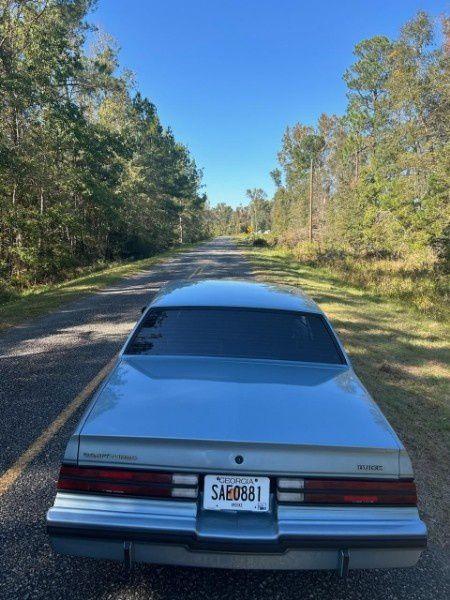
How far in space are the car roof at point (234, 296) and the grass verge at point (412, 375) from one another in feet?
5.78

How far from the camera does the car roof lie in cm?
368

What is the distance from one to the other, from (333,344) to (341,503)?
1506mm

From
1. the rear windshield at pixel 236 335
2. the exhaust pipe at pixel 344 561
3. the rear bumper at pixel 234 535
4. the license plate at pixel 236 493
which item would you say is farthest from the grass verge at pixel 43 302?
the exhaust pipe at pixel 344 561

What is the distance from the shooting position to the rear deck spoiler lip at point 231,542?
6.56 ft

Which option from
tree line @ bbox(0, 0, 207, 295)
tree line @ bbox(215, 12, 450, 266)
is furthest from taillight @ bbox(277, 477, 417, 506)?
tree line @ bbox(215, 12, 450, 266)

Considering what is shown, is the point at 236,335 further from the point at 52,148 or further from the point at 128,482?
the point at 52,148

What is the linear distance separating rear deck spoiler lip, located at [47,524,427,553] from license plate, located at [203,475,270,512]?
0.15 meters

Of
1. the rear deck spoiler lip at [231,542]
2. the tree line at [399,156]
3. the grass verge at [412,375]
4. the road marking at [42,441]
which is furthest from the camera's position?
the tree line at [399,156]

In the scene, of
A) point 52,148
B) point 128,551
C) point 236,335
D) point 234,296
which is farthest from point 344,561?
point 52,148

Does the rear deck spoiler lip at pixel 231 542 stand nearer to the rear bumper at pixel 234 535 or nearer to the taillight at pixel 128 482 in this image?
the rear bumper at pixel 234 535

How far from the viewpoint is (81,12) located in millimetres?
19625

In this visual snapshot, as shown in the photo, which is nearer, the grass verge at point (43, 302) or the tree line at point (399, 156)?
the grass verge at point (43, 302)

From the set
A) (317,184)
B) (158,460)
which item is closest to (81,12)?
(158,460)

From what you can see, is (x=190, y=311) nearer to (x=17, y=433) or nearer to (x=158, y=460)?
(x=158, y=460)
